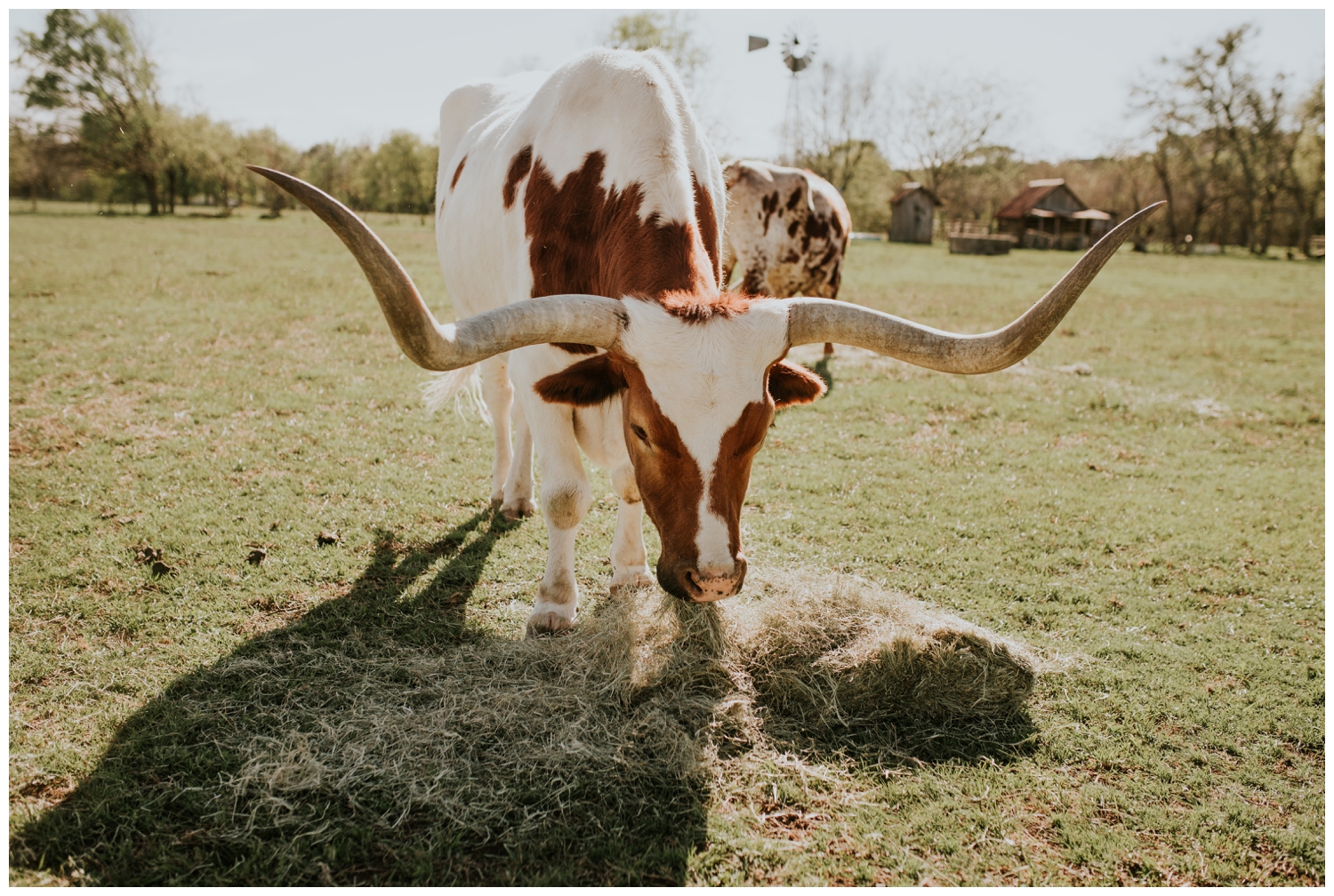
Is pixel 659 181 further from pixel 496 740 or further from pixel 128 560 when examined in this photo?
pixel 128 560

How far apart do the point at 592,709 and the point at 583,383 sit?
1.42m

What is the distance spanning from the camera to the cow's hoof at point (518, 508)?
17.6ft

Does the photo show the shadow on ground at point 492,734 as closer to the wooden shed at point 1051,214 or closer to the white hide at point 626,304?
the white hide at point 626,304

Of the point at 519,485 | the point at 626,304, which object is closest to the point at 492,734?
the point at 626,304

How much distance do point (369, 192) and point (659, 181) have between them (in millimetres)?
61625

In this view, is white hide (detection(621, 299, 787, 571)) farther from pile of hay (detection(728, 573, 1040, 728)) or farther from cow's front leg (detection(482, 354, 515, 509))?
cow's front leg (detection(482, 354, 515, 509))

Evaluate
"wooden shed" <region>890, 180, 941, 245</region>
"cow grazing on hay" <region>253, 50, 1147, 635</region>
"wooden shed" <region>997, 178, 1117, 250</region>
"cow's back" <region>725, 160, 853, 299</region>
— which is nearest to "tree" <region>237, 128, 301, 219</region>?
"wooden shed" <region>890, 180, 941, 245</region>

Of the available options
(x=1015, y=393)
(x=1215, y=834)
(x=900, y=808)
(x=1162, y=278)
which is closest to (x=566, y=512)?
(x=900, y=808)

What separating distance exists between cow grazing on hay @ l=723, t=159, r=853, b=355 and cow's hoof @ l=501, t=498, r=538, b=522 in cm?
590

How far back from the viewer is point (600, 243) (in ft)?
11.6

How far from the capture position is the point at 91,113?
154 ft

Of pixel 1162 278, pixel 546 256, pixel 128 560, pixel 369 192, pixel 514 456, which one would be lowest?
pixel 128 560

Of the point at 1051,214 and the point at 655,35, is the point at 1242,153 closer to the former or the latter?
the point at 1051,214

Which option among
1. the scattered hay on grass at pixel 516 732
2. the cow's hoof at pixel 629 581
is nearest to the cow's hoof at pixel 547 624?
the scattered hay on grass at pixel 516 732
